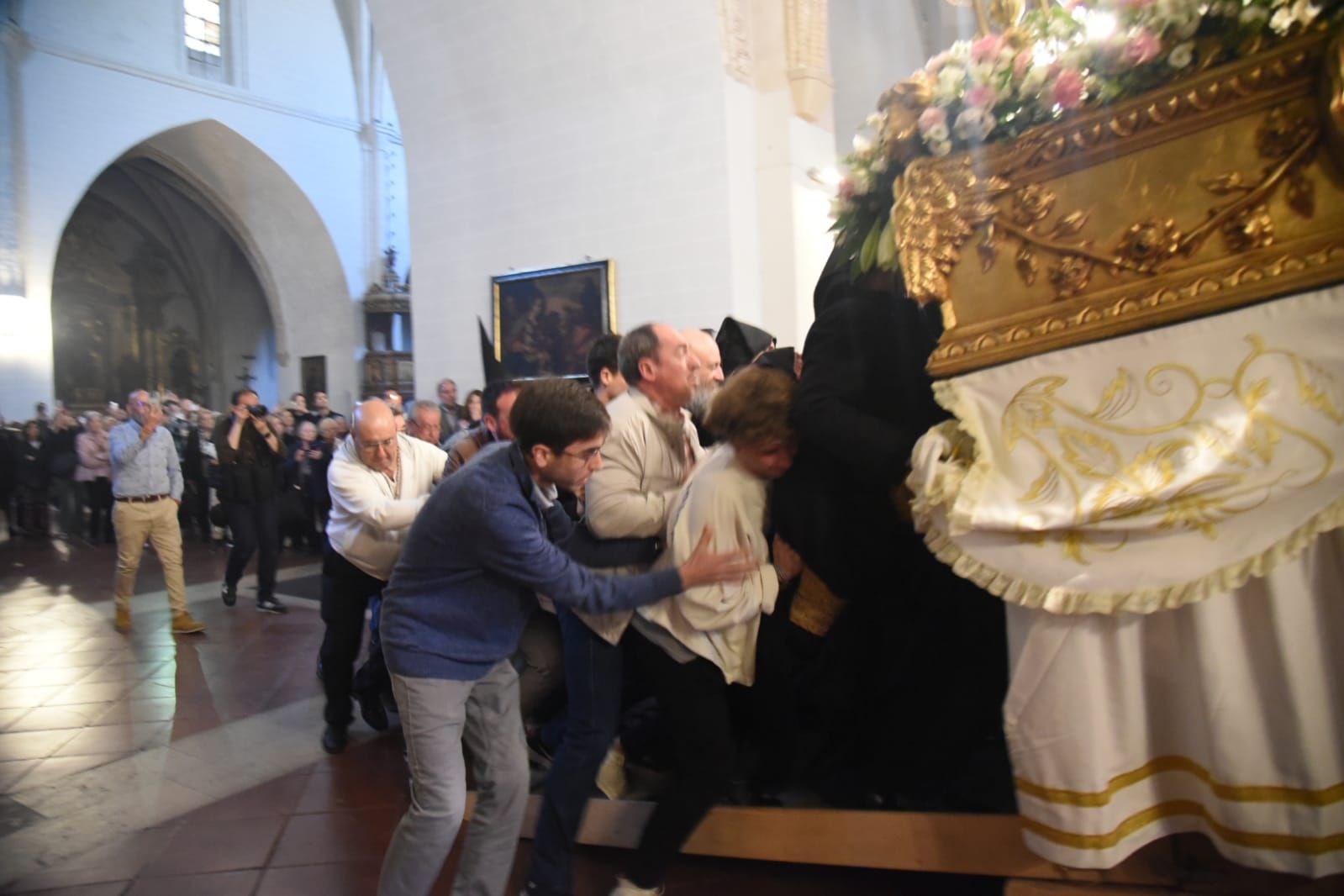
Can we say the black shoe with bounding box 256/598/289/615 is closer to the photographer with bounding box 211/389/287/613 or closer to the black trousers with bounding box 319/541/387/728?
the photographer with bounding box 211/389/287/613

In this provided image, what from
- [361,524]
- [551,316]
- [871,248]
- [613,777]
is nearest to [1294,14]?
[871,248]

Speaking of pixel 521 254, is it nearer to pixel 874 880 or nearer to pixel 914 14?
pixel 914 14

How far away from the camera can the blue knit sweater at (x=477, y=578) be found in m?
1.96

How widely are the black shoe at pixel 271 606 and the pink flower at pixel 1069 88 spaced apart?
605 centimetres

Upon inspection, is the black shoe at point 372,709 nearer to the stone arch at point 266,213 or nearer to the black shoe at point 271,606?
the black shoe at point 271,606

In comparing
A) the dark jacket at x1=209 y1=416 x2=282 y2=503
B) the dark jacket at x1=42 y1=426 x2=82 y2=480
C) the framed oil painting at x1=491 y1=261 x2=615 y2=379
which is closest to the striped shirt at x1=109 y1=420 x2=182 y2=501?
the dark jacket at x1=209 y1=416 x2=282 y2=503

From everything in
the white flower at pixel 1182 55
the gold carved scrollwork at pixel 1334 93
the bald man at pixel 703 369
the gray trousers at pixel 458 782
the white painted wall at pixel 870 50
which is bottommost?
the gray trousers at pixel 458 782

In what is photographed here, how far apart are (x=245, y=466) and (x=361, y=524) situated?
3.31 m

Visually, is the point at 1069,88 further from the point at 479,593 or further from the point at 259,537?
the point at 259,537

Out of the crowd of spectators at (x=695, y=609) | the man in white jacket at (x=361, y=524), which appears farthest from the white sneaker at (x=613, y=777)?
the man in white jacket at (x=361, y=524)

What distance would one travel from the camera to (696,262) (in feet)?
26.8

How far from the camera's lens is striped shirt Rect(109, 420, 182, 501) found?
18.0 ft

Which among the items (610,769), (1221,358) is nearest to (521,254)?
(610,769)

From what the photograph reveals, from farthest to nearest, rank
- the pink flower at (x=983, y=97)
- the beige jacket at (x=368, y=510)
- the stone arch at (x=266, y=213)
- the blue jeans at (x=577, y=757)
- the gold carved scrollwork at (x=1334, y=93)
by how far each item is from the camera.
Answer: the stone arch at (x=266, y=213) → the beige jacket at (x=368, y=510) → the blue jeans at (x=577, y=757) → the pink flower at (x=983, y=97) → the gold carved scrollwork at (x=1334, y=93)
